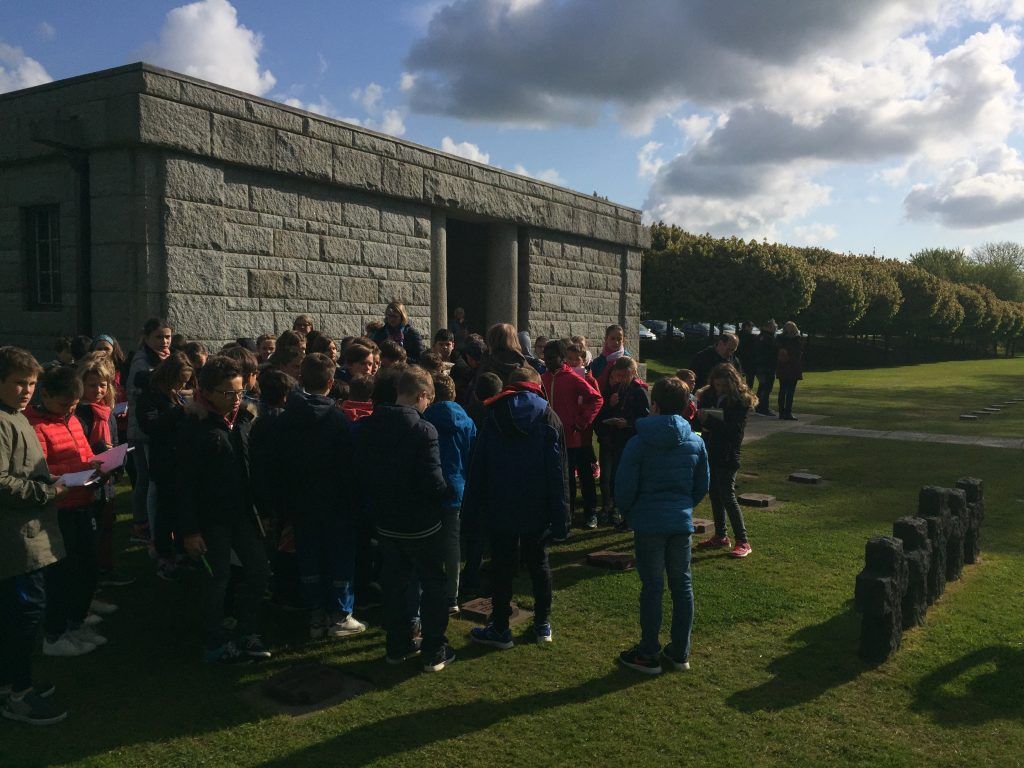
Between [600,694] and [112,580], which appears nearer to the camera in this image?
[600,694]

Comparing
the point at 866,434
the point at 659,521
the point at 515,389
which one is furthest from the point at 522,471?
the point at 866,434

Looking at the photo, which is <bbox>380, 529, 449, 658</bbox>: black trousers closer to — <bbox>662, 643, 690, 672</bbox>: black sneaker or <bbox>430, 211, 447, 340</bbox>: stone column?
<bbox>662, 643, 690, 672</bbox>: black sneaker

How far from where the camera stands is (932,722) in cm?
399

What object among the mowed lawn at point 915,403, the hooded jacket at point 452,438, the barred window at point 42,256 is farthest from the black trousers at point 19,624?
the mowed lawn at point 915,403

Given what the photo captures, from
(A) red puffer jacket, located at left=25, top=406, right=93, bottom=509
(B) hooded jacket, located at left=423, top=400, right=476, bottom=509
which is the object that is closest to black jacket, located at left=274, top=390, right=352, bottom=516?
(B) hooded jacket, located at left=423, top=400, right=476, bottom=509

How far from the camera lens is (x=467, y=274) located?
1548cm

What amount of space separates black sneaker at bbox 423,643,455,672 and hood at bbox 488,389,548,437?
1.30 meters

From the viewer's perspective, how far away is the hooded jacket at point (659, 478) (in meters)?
4.59

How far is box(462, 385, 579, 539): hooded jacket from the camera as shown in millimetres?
4867

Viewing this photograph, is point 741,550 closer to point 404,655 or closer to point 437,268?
point 404,655

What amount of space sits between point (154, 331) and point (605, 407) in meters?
4.12

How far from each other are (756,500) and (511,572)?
4478 millimetres

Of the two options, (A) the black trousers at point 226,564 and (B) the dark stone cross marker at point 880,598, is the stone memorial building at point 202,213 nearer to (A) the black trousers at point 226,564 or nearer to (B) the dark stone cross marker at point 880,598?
(A) the black trousers at point 226,564

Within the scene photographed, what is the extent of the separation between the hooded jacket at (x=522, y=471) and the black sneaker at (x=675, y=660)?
0.90 m
